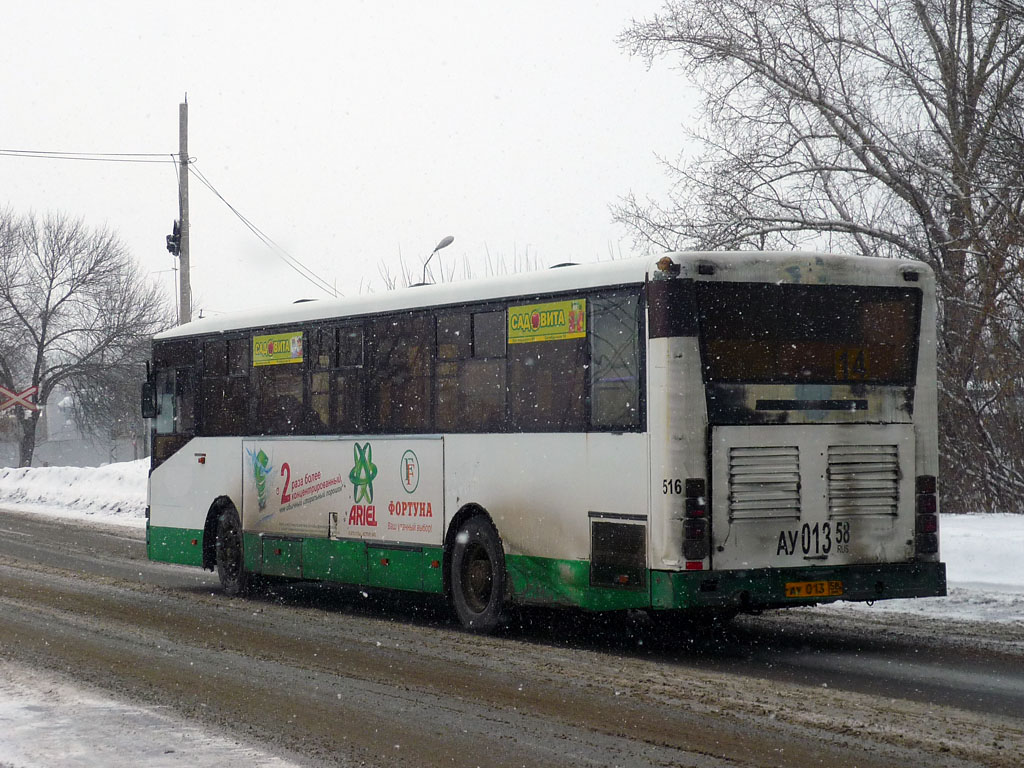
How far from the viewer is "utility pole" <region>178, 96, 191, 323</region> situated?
30703 millimetres

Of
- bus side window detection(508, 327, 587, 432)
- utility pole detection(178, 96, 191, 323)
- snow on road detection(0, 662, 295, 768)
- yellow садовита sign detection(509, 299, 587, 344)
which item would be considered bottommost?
snow on road detection(0, 662, 295, 768)

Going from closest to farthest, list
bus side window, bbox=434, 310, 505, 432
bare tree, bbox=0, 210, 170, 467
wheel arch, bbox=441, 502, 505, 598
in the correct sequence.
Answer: bus side window, bbox=434, 310, 505, 432
wheel arch, bbox=441, 502, 505, 598
bare tree, bbox=0, 210, 170, 467

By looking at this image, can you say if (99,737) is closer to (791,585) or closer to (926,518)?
(791,585)

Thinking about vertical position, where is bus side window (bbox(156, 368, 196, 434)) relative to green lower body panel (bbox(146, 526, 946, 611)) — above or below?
above

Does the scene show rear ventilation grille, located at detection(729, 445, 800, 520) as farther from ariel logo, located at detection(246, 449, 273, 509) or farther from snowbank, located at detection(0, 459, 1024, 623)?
ariel logo, located at detection(246, 449, 273, 509)

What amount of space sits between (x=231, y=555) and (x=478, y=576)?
15.1 ft

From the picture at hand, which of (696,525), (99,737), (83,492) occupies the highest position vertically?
(83,492)

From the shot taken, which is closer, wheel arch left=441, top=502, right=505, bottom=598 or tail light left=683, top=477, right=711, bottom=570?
tail light left=683, top=477, right=711, bottom=570

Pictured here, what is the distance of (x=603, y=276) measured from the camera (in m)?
11.2

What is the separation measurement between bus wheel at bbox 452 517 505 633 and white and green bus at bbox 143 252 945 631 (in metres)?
0.02

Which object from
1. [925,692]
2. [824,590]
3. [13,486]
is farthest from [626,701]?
[13,486]

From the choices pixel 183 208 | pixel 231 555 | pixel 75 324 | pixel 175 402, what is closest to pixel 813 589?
pixel 231 555

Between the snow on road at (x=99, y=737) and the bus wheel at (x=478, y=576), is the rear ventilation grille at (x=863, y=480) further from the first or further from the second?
the snow on road at (x=99, y=737)

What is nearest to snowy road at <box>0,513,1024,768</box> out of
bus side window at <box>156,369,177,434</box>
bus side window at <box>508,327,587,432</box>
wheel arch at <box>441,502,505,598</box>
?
wheel arch at <box>441,502,505,598</box>
